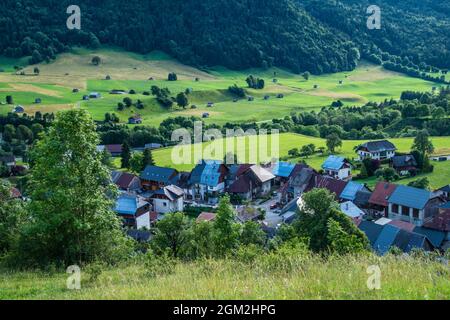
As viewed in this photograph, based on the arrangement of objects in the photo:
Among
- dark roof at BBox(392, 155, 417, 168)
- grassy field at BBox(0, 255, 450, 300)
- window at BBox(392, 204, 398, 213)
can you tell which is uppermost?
grassy field at BBox(0, 255, 450, 300)

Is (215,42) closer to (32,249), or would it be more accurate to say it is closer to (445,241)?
(445,241)

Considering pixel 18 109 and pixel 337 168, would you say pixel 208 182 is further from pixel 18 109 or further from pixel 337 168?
pixel 18 109

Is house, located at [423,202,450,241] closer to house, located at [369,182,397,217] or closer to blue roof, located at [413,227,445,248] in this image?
blue roof, located at [413,227,445,248]

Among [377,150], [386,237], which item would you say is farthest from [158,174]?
[386,237]

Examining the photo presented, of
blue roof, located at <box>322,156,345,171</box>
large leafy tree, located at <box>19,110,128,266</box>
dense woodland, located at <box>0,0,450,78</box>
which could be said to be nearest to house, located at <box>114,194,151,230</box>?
blue roof, located at <box>322,156,345,171</box>

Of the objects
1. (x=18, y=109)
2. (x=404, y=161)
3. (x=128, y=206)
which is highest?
(x=18, y=109)

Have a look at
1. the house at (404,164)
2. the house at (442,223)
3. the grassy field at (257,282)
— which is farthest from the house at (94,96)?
the grassy field at (257,282)
